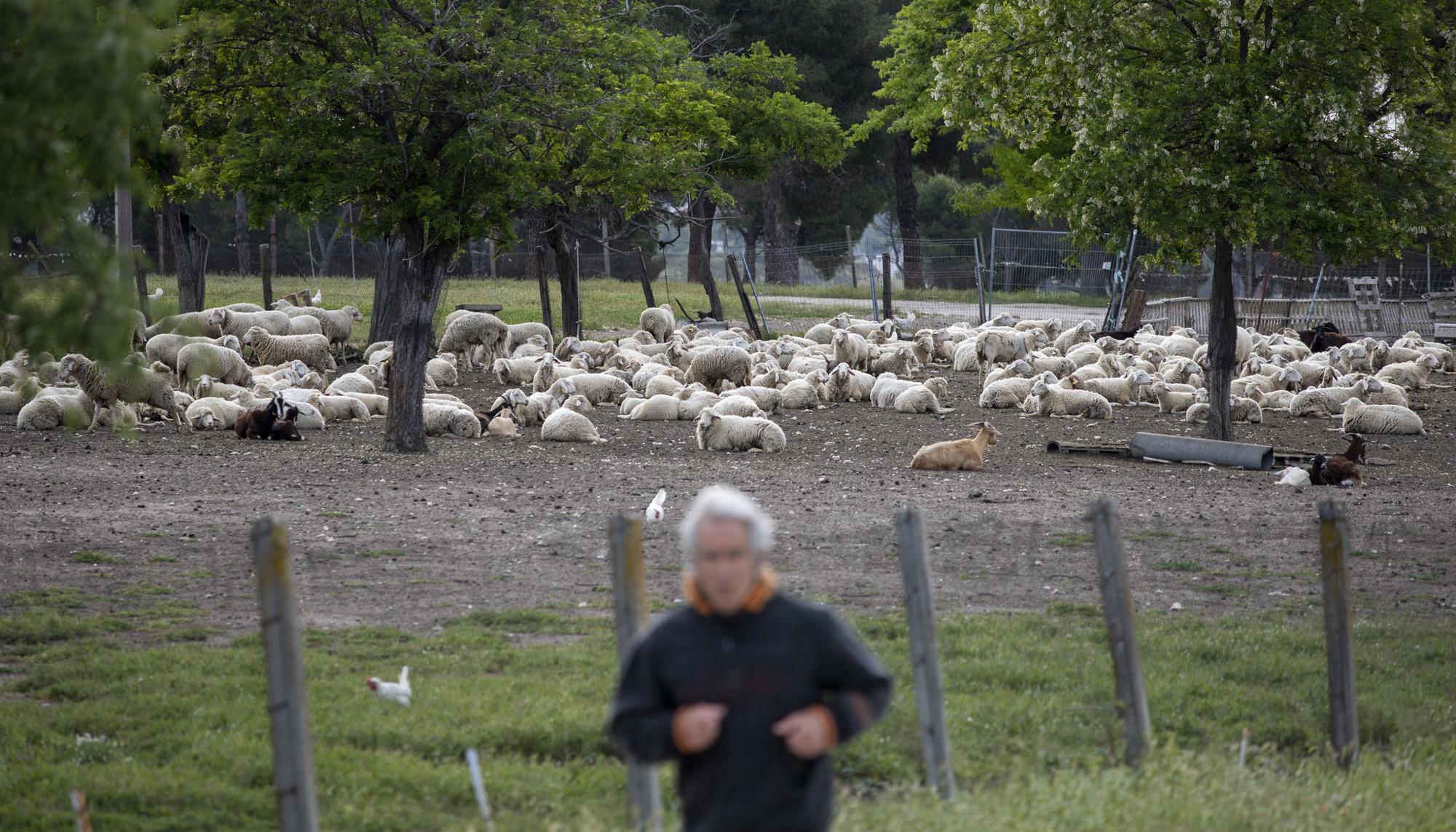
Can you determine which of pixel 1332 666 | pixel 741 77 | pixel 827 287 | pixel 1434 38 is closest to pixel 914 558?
pixel 1332 666

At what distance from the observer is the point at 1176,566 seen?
34.4ft

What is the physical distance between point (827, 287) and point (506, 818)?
1716 inches

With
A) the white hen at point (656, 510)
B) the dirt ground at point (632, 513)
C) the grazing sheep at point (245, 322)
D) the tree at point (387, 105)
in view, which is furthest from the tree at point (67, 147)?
the grazing sheep at point (245, 322)

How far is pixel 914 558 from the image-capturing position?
542 centimetres

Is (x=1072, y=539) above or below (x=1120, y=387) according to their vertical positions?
below

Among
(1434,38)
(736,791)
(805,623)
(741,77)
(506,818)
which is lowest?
(506,818)

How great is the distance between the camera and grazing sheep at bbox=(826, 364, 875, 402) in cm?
2342

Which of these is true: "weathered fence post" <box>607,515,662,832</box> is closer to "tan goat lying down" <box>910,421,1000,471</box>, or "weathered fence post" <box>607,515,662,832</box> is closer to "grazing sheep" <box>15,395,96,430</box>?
"tan goat lying down" <box>910,421,1000,471</box>

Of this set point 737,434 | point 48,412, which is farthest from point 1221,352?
point 48,412

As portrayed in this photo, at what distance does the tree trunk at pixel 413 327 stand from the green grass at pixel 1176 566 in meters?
9.31

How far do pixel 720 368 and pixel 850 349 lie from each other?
4027 mm

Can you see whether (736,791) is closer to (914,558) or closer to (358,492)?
(914,558)

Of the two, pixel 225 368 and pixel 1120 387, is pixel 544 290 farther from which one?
pixel 1120 387

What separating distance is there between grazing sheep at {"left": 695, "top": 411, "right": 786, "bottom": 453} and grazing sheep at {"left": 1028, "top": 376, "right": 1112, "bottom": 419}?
236 inches
